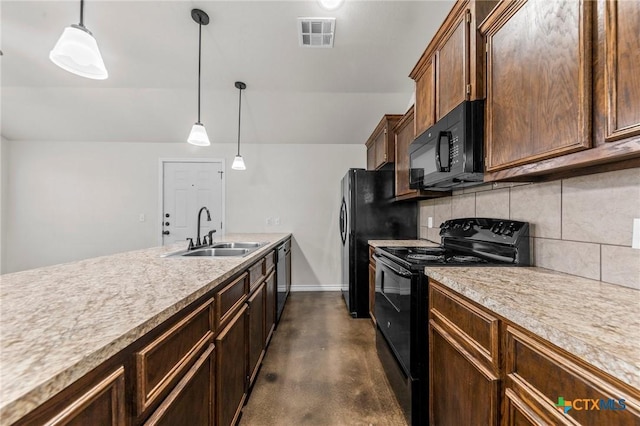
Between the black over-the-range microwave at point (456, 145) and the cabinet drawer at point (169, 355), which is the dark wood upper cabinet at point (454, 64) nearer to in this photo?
the black over-the-range microwave at point (456, 145)

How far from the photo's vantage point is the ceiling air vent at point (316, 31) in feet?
7.61

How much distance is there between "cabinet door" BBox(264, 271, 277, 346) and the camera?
7.22 ft

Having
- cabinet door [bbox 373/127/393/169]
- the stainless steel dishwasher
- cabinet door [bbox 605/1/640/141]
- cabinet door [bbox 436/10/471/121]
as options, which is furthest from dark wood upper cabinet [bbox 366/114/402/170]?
cabinet door [bbox 605/1/640/141]

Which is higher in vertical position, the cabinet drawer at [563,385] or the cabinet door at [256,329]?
the cabinet drawer at [563,385]

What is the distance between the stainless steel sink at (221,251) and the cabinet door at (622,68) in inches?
69.5

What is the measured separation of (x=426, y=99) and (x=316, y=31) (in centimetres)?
131

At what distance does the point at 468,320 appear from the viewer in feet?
3.40

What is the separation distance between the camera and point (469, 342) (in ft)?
3.35

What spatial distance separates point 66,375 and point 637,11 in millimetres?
1546

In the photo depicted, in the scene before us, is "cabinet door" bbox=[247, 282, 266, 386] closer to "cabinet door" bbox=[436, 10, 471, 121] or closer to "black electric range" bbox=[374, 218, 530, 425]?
"black electric range" bbox=[374, 218, 530, 425]

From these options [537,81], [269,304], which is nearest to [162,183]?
[269,304]

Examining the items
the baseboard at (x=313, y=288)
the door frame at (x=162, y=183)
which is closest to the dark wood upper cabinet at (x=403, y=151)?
the baseboard at (x=313, y=288)

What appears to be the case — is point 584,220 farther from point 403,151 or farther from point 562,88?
point 403,151

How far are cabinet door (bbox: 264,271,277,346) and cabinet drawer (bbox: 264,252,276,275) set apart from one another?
8 centimetres
